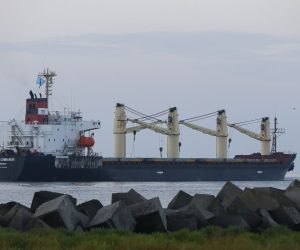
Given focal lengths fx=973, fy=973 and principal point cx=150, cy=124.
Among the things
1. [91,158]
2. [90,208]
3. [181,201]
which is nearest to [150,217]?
[90,208]

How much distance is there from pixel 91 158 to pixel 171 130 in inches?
453

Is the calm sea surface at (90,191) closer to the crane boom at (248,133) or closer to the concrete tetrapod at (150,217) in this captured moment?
the concrete tetrapod at (150,217)

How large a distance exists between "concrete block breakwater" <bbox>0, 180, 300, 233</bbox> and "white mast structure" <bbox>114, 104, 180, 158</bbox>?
51.0 m

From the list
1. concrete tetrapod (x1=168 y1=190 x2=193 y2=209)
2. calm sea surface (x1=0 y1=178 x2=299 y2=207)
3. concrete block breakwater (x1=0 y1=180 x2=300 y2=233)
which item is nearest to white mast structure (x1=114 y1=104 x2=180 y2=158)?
calm sea surface (x1=0 y1=178 x2=299 y2=207)

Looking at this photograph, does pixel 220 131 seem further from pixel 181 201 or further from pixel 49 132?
pixel 181 201

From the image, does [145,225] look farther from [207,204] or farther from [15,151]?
[15,151]

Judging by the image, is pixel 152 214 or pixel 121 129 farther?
pixel 121 129

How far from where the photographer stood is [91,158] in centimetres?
6031

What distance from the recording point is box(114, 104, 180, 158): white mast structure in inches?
2731

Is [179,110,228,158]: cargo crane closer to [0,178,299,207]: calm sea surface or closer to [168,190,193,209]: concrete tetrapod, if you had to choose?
[0,178,299,207]: calm sea surface

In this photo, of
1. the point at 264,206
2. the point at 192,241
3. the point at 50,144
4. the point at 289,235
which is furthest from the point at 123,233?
the point at 50,144

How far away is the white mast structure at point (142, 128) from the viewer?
6938cm

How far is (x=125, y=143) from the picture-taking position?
70.4 metres

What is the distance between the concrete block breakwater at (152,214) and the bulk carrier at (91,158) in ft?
131
